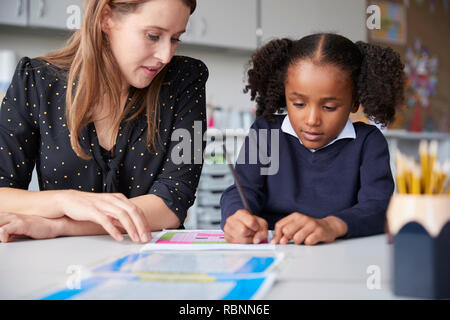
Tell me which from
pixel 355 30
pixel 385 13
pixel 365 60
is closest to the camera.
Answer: pixel 365 60

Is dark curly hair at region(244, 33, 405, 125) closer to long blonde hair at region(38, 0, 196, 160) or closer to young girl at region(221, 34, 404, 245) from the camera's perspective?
young girl at region(221, 34, 404, 245)

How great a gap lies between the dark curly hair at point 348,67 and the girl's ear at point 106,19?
1.23ft

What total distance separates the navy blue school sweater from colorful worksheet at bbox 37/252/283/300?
0.43 m

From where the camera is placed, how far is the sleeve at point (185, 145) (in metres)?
1.08

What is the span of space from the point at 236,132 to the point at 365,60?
5.38ft

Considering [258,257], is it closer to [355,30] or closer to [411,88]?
[355,30]

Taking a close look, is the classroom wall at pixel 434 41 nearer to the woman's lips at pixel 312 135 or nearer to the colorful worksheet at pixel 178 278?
the woman's lips at pixel 312 135

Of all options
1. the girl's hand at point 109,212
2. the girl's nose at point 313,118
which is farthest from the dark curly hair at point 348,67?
the girl's hand at point 109,212

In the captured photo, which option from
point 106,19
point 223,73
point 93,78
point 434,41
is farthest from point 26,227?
point 434,41

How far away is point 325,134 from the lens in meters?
1.09

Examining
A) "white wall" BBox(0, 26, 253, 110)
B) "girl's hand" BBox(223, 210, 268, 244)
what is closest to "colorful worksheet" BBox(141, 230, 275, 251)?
"girl's hand" BBox(223, 210, 268, 244)

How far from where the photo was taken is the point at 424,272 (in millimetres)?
453
